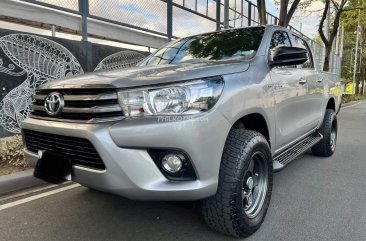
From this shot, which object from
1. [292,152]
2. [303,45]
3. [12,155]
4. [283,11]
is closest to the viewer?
[292,152]

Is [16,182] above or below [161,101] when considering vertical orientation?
below

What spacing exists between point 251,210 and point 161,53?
218 cm

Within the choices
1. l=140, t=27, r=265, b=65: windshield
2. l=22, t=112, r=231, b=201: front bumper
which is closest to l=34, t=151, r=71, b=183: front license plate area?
l=22, t=112, r=231, b=201: front bumper

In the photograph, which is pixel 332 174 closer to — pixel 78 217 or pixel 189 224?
pixel 189 224

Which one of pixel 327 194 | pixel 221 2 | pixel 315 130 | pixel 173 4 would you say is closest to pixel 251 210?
pixel 327 194

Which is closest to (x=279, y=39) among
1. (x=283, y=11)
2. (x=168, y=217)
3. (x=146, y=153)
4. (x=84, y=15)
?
(x=168, y=217)

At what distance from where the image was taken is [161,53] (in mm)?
4441

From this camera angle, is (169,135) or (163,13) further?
(163,13)

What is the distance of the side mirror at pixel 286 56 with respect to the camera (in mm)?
3441

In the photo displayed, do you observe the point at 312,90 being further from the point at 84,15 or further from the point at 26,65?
the point at 84,15

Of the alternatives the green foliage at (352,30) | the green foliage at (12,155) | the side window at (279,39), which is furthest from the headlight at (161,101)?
the green foliage at (352,30)

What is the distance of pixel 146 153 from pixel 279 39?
251 cm

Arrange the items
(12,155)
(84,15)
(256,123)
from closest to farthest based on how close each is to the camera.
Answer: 1. (256,123)
2. (12,155)
3. (84,15)

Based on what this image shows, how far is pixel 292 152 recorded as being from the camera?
4.30m
